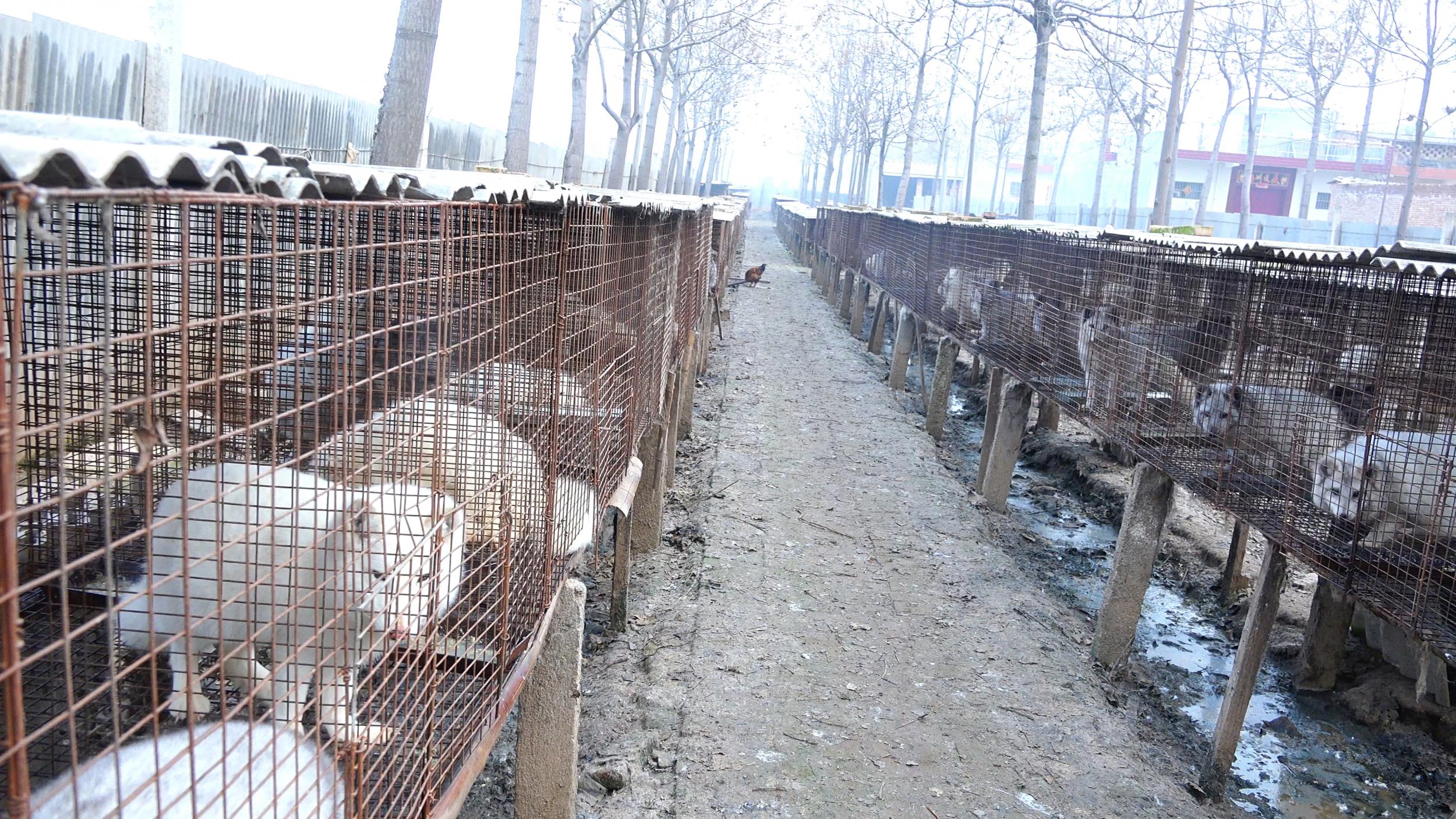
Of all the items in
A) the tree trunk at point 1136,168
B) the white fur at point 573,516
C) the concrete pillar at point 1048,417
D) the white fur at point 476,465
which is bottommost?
the concrete pillar at point 1048,417

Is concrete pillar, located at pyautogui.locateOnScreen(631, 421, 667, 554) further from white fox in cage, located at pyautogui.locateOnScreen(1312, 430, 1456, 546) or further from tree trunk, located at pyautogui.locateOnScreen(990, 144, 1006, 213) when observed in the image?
tree trunk, located at pyautogui.locateOnScreen(990, 144, 1006, 213)

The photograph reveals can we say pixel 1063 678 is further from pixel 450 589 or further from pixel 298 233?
pixel 298 233

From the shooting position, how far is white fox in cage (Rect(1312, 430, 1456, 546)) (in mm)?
5312

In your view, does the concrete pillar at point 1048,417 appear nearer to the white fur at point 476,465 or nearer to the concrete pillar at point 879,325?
the concrete pillar at point 879,325

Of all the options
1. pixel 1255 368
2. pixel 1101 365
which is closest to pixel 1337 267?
pixel 1255 368

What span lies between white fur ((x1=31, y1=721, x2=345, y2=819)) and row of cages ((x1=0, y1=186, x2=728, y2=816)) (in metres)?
0.01

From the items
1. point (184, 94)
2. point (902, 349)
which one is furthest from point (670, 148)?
point (184, 94)

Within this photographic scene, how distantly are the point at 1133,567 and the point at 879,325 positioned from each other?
505 inches

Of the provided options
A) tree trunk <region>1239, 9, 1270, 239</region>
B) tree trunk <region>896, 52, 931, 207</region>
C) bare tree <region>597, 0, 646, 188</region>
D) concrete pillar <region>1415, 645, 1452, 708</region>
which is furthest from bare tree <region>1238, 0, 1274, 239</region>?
concrete pillar <region>1415, 645, 1452, 708</region>

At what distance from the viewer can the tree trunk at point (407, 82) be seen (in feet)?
27.5

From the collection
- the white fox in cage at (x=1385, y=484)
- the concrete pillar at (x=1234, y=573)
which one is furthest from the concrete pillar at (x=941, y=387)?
the white fox in cage at (x=1385, y=484)

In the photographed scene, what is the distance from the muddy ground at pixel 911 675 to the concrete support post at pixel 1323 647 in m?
0.13

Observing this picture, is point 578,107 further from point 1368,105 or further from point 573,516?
point 1368,105

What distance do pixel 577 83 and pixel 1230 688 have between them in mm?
15787
